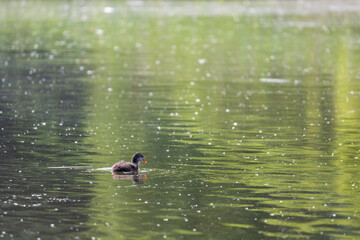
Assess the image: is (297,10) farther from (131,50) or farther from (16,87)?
(16,87)

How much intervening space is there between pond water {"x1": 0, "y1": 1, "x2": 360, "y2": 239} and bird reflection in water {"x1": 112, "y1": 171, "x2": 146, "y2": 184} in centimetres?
6

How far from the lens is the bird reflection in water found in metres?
15.1

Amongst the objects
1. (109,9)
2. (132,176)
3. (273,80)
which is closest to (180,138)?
(132,176)

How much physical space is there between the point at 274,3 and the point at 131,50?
49.3 m

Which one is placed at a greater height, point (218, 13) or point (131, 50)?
point (218, 13)

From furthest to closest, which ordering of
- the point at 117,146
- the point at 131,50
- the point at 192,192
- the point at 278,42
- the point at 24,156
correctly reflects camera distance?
the point at 278,42 → the point at 131,50 → the point at 117,146 → the point at 24,156 → the point at 192,192

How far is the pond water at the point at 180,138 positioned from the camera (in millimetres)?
12516

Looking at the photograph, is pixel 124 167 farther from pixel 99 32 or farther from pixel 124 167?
pixel 99 32

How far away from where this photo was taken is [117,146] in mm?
18375

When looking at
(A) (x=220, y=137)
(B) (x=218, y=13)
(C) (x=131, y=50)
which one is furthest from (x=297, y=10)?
(A) (x=220, y=137)

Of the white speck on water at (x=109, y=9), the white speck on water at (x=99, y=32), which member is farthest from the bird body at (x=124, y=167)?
the white speck on water at (x=109, y=9)

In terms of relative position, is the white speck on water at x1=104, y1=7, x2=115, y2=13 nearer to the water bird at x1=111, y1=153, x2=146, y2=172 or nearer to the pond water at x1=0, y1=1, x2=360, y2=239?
the pond water at x1=0, y1=1, x2=360, y2=239

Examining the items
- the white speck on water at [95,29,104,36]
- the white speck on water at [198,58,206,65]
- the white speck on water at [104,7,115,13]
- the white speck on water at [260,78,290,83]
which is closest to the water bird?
the white speck on water at [260,78,290,83]

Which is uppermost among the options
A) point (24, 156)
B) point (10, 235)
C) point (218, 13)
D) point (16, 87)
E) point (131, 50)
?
point (218, 13)
